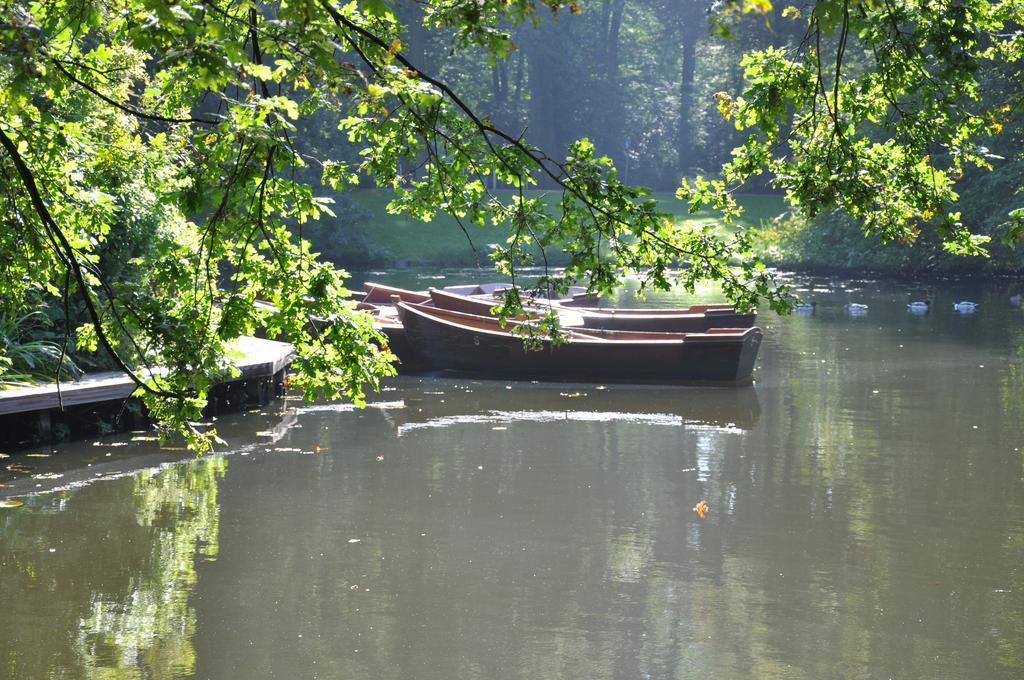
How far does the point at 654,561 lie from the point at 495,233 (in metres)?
41.6

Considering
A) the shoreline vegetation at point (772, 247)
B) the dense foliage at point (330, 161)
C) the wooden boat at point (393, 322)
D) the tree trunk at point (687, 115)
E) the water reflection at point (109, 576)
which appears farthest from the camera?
the tree trunk at point (687, 115)

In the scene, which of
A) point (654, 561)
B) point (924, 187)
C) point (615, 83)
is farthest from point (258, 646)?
point (615, 83)

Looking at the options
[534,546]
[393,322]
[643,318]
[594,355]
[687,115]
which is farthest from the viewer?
[687,115]

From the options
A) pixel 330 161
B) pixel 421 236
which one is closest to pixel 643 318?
pixel 330 161

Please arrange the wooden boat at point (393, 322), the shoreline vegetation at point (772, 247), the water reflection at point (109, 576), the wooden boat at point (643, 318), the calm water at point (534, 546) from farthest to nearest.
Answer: the shoreline vegetation at point (772, 247) → the wooden boat at point (643, 318) → the wooden boat at point (393, 322) → the calm water at point (534, 546) → the water reflection at point (109, 576)

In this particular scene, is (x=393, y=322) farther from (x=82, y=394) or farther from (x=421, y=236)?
(x=421, y=236)

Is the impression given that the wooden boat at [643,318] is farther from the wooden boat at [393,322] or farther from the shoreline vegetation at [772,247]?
the shoreline vegetation at [772,247]

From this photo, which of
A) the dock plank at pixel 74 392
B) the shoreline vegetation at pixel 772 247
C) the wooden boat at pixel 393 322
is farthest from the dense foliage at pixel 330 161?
the shoreline vegetation at pixel 772 247

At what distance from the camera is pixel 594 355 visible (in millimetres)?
18438

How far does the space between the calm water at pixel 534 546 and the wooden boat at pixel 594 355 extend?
170 cm

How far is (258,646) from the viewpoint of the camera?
7.62m

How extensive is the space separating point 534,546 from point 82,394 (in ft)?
20.2

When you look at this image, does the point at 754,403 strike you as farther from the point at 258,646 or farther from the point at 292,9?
the point at 292,9

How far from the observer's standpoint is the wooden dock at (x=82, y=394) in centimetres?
1262
